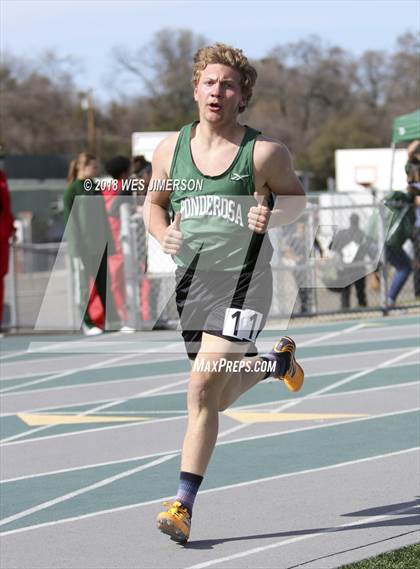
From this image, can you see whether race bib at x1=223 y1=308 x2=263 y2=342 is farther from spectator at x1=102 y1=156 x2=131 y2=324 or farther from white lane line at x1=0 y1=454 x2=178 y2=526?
spectator at x1=102 y1=156 x2=131 y2=324

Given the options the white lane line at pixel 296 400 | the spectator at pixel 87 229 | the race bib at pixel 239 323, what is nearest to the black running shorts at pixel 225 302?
the race bib at pixel 239 323

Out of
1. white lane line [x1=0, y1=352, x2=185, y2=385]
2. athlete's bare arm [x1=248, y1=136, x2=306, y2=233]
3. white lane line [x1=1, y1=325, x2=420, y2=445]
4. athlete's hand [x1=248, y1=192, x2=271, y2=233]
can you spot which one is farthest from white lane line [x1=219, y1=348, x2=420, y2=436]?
athlete's hand [x1=248, y1=192, x2=271, y2=233]

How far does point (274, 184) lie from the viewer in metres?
4.80

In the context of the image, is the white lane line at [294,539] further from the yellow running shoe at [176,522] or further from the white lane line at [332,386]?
the white lane line at [332,386]

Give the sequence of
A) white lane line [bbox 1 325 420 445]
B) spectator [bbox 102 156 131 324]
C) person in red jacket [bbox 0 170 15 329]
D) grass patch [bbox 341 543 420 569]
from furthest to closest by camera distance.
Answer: person in red jacket [bbox 0 170 15 329], spectator [bbox 102 156 131 324], white lane line [bbox 1 325 420 445], grass patch [bbox 341 543 420 569]

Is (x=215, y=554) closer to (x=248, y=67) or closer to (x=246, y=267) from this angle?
(x=246, y=267)

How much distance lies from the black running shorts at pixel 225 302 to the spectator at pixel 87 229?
662cm

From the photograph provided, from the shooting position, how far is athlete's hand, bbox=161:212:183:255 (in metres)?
4.66

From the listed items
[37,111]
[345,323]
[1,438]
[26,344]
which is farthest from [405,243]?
[37,111]

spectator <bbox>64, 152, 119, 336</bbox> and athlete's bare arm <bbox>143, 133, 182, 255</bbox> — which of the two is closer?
→ athlete's bare arm <bbox>143, 133, 182, 255</bbox>

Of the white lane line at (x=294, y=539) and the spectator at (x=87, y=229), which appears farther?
the spectator at (x=87, y=229)

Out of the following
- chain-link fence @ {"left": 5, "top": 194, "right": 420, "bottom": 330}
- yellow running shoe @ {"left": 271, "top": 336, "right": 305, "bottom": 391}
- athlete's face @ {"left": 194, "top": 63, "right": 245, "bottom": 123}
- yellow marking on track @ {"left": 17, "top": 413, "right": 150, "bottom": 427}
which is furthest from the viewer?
chain-link fence @ {"left": 5, "top": 194, "right": 420, "bottom": 330}

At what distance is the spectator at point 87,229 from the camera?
38.8ft

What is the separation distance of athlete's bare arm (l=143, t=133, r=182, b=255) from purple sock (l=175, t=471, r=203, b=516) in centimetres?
97
